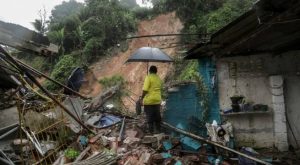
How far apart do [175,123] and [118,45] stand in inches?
799

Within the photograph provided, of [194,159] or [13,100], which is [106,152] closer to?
[194,159]

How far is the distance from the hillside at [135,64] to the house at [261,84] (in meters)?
15.2

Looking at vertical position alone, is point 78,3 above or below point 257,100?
above

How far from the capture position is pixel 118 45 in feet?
97.5

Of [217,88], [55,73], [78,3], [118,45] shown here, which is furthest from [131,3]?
[217,88]

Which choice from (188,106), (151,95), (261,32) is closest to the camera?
(261,32)

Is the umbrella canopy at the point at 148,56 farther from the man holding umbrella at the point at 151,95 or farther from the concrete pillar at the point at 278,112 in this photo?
the concrete pillar at the point at 278,112

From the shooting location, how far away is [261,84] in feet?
30.9

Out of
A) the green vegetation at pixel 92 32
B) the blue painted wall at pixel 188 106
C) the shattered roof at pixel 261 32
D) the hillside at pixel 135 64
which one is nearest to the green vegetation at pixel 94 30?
the green vegetation at pixel 92 32

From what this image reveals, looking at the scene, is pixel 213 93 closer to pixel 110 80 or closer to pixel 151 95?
pixel 151 95

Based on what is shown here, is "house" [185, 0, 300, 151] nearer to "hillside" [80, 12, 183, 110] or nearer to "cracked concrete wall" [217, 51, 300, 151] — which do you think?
"cracked concrete wall" [217, 51, 300, 151]

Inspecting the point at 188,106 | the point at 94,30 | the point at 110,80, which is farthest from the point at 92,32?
the point at 188,106

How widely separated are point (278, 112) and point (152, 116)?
10.2 feet

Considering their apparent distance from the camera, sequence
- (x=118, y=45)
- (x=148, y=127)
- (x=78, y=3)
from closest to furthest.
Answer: (x=148, y=127), (x=118, y=45), (x=78, y=3)
